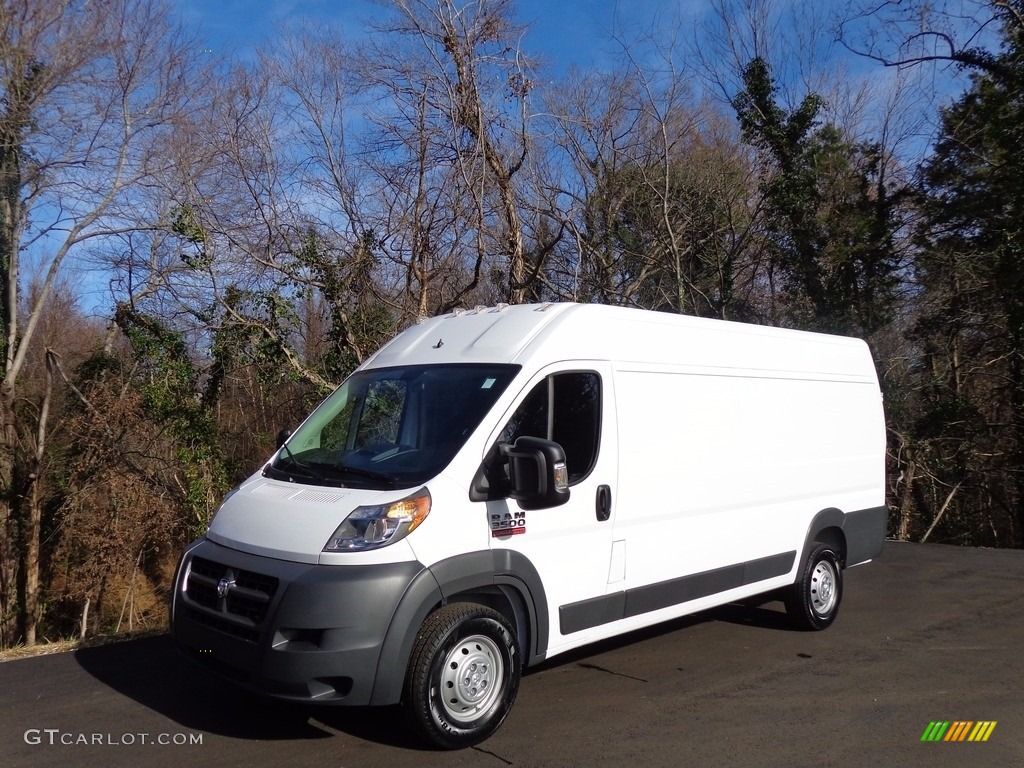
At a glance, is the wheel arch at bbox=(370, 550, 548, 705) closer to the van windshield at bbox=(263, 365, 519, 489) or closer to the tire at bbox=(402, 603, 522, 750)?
the tire at bbox=(402, 603, 522, 750)

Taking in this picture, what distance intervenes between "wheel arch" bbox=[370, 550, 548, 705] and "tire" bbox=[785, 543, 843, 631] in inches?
120

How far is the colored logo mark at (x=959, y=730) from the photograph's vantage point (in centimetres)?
492

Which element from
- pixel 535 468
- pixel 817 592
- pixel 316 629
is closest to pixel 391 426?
pixel 535 468

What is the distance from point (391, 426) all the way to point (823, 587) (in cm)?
423

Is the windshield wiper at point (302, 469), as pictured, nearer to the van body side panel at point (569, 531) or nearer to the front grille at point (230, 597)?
the front grille at point (230, 597)

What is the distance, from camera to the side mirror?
15.0 feet

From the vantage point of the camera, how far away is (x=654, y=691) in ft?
18.5

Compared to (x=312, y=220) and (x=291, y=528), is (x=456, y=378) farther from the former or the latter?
(x=312, y=220)

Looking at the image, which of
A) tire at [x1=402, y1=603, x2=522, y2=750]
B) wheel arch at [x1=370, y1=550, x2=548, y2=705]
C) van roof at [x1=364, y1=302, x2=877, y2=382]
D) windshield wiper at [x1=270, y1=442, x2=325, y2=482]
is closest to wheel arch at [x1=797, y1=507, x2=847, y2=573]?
van roof at [x1=364, y1=302, x2=877, y2=382]

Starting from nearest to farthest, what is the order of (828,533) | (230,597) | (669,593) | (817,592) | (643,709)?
(230,597)
(643,709)
(669,593)
(817,592)
(828,533)

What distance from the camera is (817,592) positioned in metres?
7.35

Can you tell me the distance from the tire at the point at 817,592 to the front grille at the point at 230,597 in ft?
14.8

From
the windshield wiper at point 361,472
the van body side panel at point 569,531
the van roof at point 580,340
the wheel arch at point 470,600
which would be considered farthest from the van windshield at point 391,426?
the wheel arch at point 470,600

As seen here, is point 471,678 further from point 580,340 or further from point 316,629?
point 580,340
